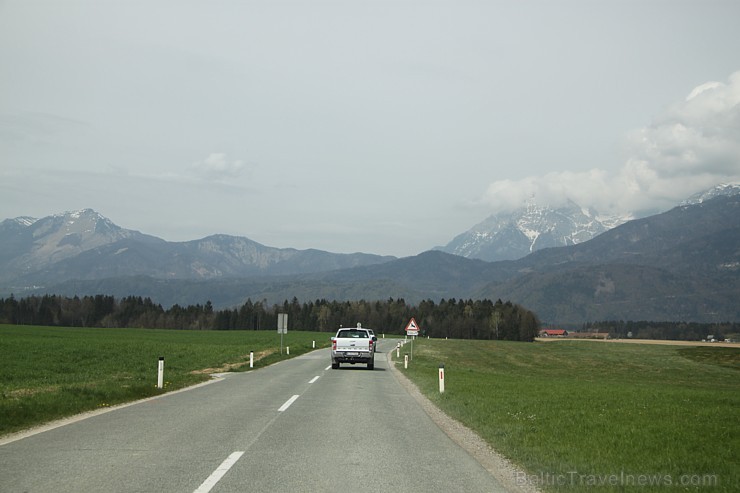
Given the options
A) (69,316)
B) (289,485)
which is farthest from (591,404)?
(69,316)

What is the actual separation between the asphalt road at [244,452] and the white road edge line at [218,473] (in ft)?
0.06

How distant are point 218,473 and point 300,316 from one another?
183 metres

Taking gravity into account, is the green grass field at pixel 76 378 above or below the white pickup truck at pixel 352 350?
below

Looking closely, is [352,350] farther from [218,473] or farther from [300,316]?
[300,316]

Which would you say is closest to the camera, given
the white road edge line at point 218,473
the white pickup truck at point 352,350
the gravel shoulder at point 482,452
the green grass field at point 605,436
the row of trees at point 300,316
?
the white road edge line at point 218,473

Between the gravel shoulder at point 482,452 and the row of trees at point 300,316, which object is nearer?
the gravel shoulder at point 482,452

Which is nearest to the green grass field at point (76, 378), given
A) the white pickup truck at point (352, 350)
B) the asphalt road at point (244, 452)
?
the asphalt road at point (244, 452)

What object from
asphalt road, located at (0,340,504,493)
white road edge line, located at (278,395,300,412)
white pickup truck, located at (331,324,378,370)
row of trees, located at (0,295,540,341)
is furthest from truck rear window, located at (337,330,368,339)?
row of trees, located at (0,295,540,341)

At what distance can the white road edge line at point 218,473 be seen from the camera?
308 inches

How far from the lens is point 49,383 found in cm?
2391

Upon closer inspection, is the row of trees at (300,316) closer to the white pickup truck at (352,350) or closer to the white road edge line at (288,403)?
the white pickup truck at (352,350)

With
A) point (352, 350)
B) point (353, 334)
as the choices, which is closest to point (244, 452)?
point (352, 350)

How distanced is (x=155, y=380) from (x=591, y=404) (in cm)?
1752

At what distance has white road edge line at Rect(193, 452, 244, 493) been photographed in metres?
7.82
